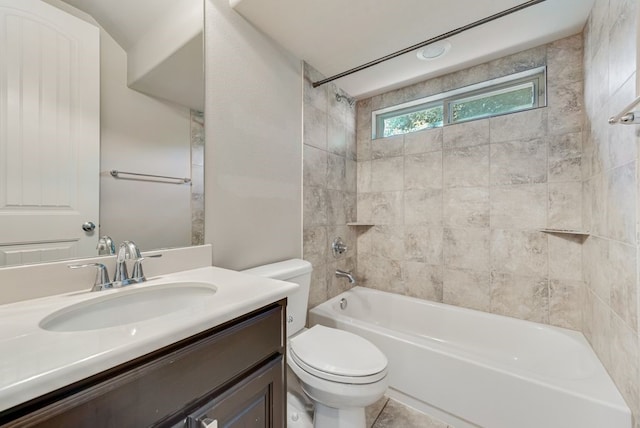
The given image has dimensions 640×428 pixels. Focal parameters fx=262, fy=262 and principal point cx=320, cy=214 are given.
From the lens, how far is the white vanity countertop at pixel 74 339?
412 millimetres

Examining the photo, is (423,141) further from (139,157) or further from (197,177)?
(139,157)

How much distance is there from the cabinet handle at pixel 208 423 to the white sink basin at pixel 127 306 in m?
0.27

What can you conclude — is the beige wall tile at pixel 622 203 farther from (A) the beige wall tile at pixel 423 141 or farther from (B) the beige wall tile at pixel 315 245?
(B) the beige wall tile at pixel 315 245

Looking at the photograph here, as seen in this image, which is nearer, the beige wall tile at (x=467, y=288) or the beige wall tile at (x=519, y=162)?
the beige wall tile at (x=519, y=162)

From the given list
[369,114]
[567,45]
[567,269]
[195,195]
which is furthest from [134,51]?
[567,269]

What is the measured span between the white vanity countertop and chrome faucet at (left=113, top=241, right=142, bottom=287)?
80mm

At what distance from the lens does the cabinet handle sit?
617 millimetres

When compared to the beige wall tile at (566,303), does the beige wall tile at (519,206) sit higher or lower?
higher

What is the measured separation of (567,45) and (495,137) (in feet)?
2.12

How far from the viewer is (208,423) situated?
2.06 ft

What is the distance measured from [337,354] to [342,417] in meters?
0.27

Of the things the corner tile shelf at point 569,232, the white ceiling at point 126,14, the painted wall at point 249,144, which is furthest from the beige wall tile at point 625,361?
the white ceiling at point 126,14

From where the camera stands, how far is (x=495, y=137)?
1894 millimetres

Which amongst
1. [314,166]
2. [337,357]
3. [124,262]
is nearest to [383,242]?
[314,166]
